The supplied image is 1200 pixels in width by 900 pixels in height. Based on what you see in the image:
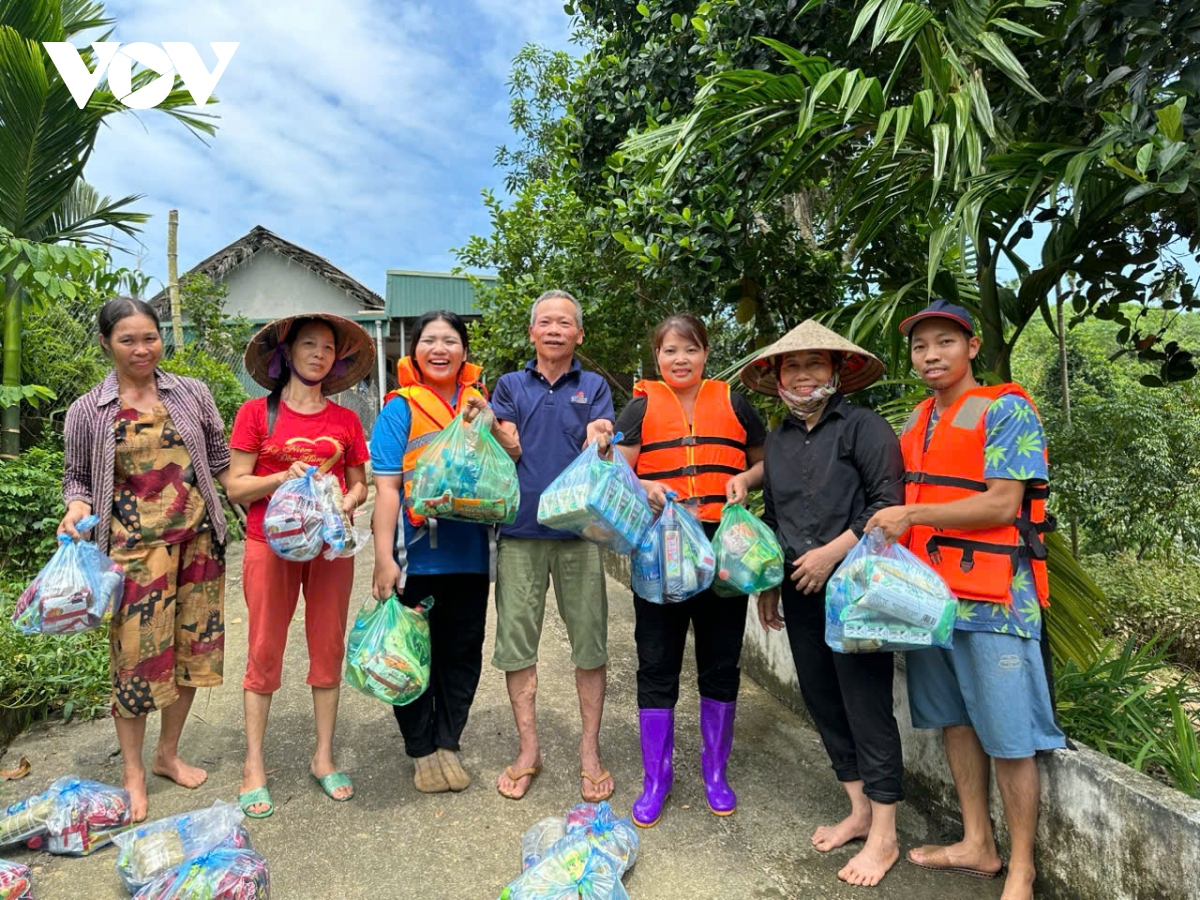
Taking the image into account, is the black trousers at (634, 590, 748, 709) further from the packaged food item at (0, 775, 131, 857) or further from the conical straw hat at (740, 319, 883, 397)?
the packaged food item at (0, 775, 131, 857)

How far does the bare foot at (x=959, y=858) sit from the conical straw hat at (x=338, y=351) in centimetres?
281

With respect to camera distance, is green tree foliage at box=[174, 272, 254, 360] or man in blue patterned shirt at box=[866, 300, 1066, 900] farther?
green tree foliage at box=[174, 272, 254, 360]

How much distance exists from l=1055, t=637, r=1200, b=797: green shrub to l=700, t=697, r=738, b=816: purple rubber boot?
1224 mm

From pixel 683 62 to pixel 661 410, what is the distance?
125 inches

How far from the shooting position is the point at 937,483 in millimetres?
2438

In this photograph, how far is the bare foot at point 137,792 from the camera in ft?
9.25

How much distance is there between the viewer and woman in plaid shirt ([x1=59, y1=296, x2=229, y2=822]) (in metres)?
2.80

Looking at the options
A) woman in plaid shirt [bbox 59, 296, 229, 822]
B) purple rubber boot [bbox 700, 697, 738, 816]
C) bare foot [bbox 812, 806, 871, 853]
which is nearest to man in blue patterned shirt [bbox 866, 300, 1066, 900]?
bare foot [bbox 812, 806, 871, 853]

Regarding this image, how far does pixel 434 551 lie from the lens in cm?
294

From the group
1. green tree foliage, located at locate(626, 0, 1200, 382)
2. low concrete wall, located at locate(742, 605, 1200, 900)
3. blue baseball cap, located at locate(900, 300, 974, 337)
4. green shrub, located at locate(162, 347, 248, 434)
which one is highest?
green tree foliage, located at locate(626, 0, 1200, 382)

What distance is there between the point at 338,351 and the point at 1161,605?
512 centimetres

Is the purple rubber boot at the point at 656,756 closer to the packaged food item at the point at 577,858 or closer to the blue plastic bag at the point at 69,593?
the packaged food item at the point at 577,858

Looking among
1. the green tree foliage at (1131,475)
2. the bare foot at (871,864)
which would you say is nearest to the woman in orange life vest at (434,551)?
the bare foot at (871,864)

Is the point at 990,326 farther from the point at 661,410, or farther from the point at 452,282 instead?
the point at 452,282
